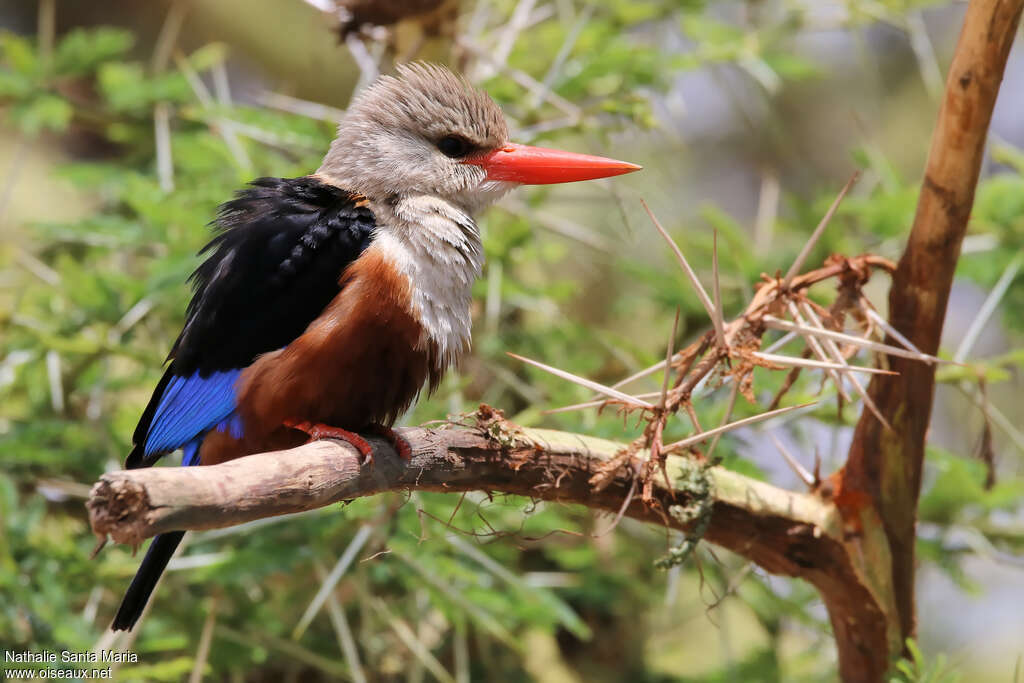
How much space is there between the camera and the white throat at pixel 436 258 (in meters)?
2.18

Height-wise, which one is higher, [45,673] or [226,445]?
[226,445]

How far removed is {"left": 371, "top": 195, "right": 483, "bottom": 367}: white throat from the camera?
218 cm

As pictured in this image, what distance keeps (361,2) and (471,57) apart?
661 mm

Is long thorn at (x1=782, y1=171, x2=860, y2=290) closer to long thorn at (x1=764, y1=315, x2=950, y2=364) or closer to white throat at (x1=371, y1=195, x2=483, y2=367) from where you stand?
long thorn at (x1=764, y1=315, x2=950, y2=364)

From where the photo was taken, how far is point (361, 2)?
10.2 feet

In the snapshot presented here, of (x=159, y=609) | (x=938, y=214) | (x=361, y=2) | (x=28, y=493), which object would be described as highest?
(x=361, y=2)

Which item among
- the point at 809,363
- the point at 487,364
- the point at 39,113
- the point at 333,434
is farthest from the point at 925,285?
the point at 39,113

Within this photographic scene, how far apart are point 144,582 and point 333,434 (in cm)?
61

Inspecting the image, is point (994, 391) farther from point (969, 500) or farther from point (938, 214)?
point (938, 214)

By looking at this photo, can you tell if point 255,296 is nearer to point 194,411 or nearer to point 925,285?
point 194,411

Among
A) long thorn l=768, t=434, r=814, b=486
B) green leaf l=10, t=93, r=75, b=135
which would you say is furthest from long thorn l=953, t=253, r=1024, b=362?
green leaf l=10, t=93, r=75, b=135

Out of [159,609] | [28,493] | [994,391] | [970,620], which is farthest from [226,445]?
[994,391]

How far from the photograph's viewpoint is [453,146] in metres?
2.53

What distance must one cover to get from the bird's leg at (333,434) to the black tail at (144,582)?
0.37 m
